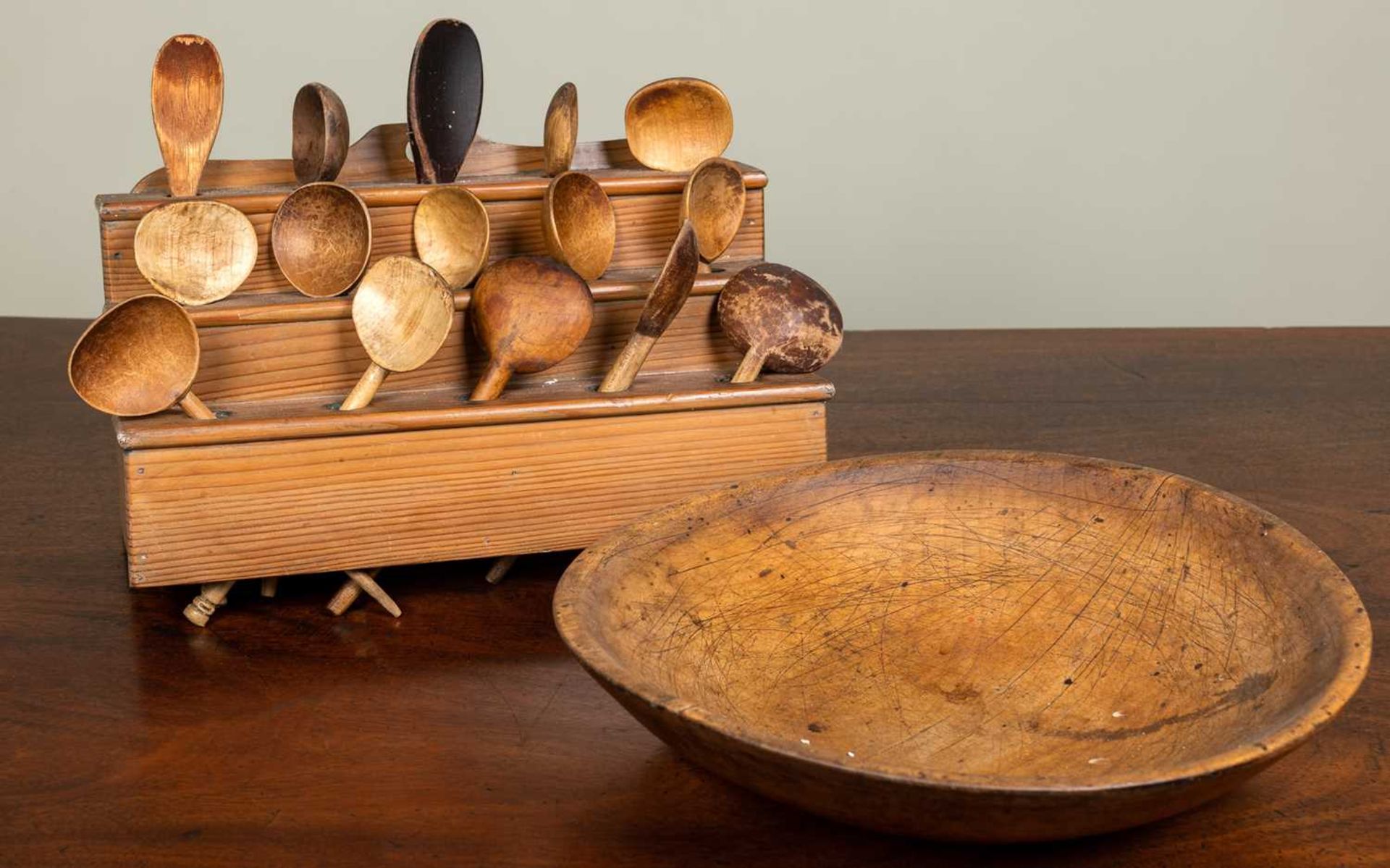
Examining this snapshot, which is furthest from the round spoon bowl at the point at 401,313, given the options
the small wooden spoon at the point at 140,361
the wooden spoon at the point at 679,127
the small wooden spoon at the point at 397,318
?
the wooden spoon at the point at 679,127

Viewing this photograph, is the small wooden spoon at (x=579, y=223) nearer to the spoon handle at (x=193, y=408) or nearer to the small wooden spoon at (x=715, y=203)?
the small wooden spoon at (x=715, y=203)

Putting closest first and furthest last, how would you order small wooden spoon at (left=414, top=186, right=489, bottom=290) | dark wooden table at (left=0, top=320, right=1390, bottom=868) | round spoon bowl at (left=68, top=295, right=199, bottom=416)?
dark wooden table at (left=0, top=320, right=1390, bottom=868), round spoon bowl at (left=68, top=295, right=199, bottom=416), small wooden spoon at (left=414, top=186, right=489, bottom=290)

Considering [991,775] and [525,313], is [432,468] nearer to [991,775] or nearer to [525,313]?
[525,313]

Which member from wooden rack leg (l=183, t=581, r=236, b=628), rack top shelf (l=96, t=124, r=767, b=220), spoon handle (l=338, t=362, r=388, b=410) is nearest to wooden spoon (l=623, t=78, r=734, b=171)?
rack top shelf (l=96, t=124, r=767, b=220)

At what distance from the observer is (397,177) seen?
1.00 m

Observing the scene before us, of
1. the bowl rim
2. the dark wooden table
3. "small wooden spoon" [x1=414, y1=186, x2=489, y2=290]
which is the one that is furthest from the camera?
"small wooden spoon" [x1=414, y1=186, x2=489, y2=290]

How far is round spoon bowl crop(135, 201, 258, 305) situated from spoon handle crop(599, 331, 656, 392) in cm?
23

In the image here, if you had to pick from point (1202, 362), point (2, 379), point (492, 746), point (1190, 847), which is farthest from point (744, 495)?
point (2, 379)

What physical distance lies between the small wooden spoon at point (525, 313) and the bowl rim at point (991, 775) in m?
0.14

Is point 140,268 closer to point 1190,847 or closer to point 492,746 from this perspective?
point 492,746

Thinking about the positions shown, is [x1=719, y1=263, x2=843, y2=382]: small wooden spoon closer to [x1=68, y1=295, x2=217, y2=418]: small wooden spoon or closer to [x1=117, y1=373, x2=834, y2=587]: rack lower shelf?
[x1=117, y1=373, x2=834, y2=587]: rack lower shelf

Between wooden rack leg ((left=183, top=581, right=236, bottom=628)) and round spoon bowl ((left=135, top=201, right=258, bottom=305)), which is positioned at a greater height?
round spoon bowl ((left=135, top=201, right=258, bottom=305))

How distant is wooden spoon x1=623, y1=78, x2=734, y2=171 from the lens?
3.31 ft

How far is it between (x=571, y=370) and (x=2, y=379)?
694 mm
